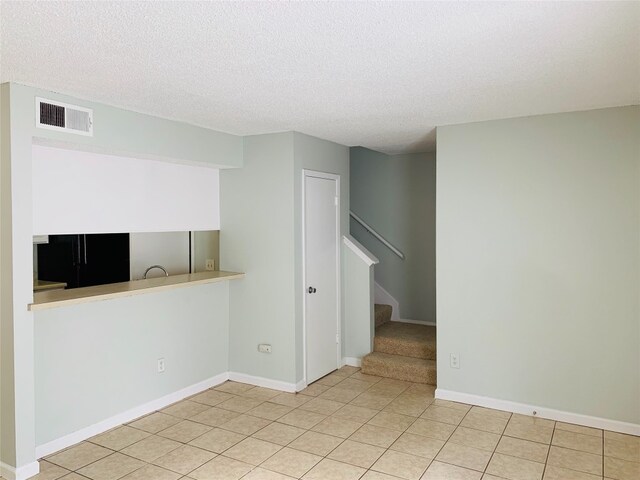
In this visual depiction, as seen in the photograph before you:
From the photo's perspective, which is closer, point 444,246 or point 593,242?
point 593,242

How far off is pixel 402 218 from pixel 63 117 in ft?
13.0

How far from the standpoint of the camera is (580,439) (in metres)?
3.31

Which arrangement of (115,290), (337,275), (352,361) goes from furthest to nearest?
(352,361), (337,275), (115,290)

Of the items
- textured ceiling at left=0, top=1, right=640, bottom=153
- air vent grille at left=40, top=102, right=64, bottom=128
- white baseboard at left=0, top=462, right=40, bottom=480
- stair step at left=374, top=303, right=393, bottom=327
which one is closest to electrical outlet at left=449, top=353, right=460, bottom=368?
stair step at left=374, top=303, right=393, bottom=327

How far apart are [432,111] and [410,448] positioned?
2309 mm

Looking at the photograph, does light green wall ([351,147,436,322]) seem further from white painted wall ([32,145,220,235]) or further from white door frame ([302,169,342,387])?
white painted wall ([32,145,220,235])

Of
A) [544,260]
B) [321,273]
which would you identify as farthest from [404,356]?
[544,260]

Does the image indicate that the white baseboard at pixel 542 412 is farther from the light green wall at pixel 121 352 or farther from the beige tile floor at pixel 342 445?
the light green wall at pixel 121 352

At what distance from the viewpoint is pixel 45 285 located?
4082 mm

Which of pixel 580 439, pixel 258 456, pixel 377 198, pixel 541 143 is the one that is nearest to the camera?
pixel 258 456

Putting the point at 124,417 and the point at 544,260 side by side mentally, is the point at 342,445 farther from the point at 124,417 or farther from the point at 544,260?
the point at 544,260

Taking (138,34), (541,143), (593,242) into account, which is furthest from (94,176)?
(593,242)

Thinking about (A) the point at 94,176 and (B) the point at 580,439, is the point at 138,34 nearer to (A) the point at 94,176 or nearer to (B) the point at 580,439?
(A) the point at 94,176

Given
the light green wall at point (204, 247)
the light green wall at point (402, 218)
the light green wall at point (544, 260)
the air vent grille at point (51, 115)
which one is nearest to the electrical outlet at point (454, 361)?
the light green wall at point (544, 260)
